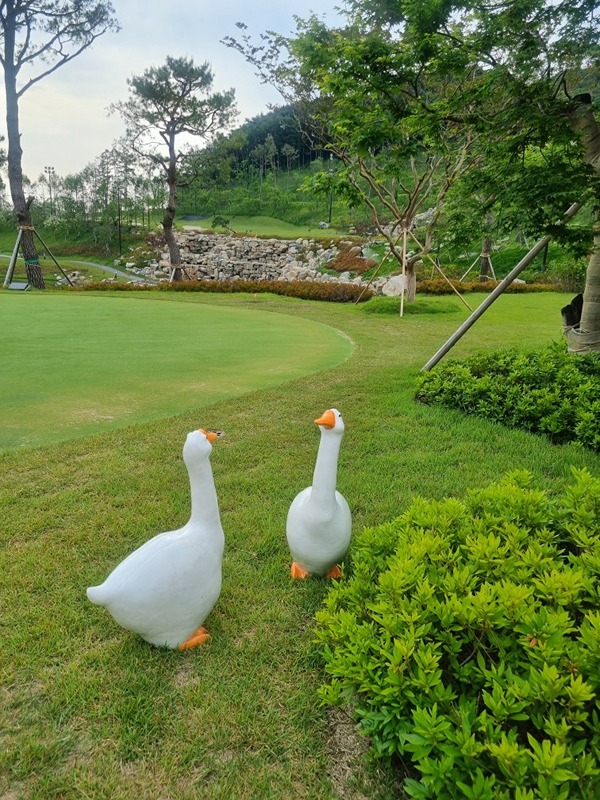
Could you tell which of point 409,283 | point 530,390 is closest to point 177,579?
point 530,390

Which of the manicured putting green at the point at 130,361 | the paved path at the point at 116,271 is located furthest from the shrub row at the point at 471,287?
the paved path at the point at 116,271

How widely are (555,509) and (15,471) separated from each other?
304cm

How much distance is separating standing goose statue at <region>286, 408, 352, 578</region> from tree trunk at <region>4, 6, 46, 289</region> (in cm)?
1716

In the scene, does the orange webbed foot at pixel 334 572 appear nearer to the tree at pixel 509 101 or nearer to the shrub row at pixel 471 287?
the tree at pixel 509 101

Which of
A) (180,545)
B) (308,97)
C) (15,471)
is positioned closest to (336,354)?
(15,471)

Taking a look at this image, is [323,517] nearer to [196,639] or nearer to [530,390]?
[196,639]

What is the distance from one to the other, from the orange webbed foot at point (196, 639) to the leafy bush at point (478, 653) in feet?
1.54

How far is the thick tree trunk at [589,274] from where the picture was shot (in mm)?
4062

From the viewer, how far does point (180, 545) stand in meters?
1.72

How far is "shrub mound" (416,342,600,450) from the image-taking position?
3793mm

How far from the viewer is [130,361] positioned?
5.80 meters

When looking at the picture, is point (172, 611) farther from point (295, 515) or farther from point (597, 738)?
point (597, 738)

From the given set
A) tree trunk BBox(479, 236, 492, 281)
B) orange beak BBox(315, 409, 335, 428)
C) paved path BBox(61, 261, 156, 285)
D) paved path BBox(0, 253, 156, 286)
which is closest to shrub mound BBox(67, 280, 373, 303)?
tree trunk BBox(479, 236, 492, 281)

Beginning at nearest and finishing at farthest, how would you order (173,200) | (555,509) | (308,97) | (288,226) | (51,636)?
(51,636) < (555,509) < (308,97) < (173,200) < (288,226)
